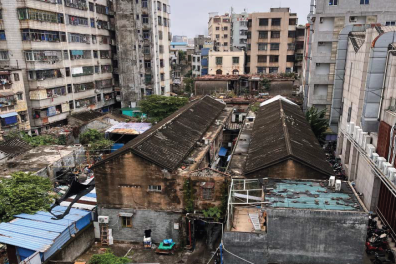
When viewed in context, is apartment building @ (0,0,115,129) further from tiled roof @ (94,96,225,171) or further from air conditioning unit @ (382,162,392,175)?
air conditioning unit @ (382,162,392,175)

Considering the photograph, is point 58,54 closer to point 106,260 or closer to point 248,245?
point 106,260

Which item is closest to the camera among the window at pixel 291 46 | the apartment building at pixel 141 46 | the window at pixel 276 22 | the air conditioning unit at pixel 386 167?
the air conditioning unit at pixel 386 167

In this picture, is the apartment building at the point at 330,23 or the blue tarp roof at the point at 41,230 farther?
the apartment building at the point at 330,23

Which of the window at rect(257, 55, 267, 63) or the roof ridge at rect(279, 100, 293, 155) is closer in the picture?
the roof ridge at rect(279, 100, 293, 155)

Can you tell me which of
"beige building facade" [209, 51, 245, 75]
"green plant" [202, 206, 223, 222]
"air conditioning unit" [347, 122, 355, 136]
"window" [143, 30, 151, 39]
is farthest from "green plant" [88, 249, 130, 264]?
"beige building facade" [209, 51, 245, 75]

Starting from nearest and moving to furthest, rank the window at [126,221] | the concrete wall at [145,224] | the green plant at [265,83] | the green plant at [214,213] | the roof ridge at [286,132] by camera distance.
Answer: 1. the green plant at [214,213]
2. the roof ridge at [286,132]
3. the concrete wall at [145,224]
4. the window at [126,221]
5. the green plant at [265,83]

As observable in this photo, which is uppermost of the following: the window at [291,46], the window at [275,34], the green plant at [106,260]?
the window at [275,34]

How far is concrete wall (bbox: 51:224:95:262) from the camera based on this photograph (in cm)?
1917

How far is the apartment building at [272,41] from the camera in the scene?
222 feet

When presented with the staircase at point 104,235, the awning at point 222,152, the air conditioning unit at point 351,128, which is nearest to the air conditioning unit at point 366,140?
the air conditioning unit at point 351,128

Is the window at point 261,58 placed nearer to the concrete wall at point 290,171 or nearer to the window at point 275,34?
the window at point 275,34

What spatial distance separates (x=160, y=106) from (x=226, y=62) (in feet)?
85.5

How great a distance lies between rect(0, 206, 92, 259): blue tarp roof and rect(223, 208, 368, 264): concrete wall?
10432 millimetres

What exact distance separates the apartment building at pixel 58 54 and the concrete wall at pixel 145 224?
26.9 m
